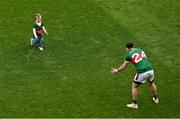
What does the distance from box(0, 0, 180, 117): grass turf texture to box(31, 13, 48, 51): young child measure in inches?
13.3

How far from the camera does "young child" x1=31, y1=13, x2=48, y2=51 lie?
18.6 metres

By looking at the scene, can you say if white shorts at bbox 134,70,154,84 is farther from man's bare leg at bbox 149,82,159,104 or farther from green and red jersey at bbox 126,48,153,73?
man's bare leg at bbox 149,82,159,104

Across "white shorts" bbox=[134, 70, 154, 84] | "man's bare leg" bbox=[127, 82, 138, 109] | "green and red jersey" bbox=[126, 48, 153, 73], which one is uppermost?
"green and red jersey" bbox=[126, 48, 153, 73]

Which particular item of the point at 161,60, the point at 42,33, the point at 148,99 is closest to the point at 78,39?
the point at 42,33

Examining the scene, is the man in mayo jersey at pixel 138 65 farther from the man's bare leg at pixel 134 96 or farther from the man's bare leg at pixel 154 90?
the man's bare leg at pixel 154 90

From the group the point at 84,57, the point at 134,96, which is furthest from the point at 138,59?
the point at 84,57

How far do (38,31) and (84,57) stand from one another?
189 cm

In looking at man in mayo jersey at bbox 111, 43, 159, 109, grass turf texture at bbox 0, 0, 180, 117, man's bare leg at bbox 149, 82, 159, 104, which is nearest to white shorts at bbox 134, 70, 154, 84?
man in mayo jersey at bbox 111, 43, 159, 109

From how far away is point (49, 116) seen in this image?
50.1 ft

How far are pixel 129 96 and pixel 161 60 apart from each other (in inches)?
103

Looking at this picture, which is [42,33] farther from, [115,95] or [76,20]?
[115,95]

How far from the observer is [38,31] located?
18.6m

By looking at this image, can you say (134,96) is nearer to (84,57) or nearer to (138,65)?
(138,65)

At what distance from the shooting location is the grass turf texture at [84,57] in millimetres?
15844
